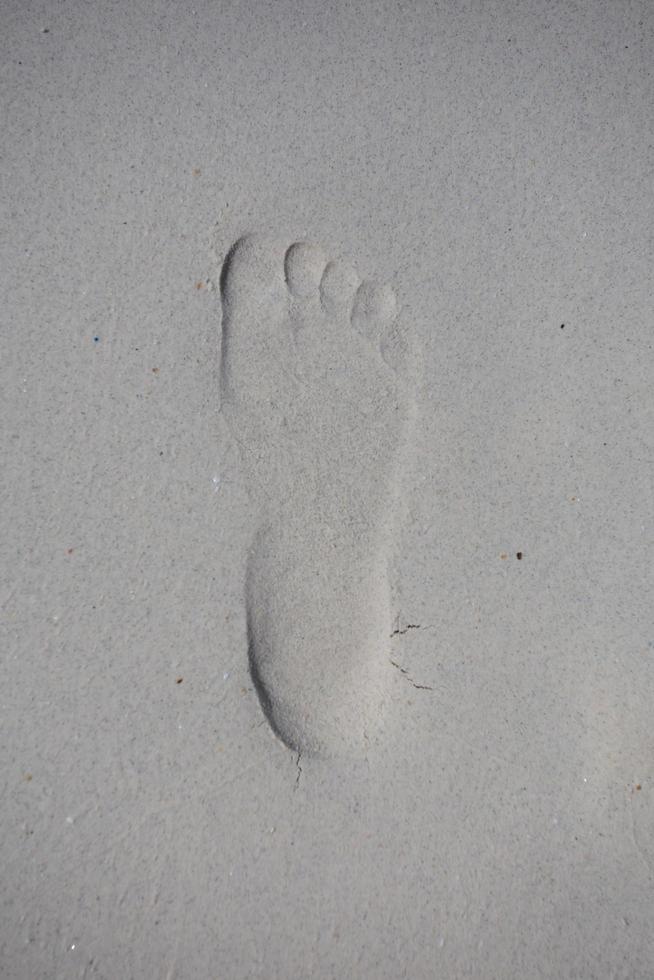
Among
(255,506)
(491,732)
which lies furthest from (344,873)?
(255,506)

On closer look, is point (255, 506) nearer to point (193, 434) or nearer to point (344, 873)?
point (193, 434)

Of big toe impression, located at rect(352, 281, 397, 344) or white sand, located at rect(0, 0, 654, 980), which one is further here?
big toe impression, located at rect(352, 281, 397, 344)

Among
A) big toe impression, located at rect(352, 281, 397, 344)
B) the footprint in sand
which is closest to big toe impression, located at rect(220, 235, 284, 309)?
the footprint in sand

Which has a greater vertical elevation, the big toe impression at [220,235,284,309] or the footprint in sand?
the big toe impression at [220,235,284,309]

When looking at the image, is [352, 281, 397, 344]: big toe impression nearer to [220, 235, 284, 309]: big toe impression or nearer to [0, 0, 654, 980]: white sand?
[0, 0, 654, 980]: white sand

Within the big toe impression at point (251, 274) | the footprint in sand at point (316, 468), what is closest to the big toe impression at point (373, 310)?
the footprint in sand at point (316, 468)

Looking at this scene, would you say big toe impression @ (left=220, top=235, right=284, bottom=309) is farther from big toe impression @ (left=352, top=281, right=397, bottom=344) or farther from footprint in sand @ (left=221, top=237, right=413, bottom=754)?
big toe impression @ (left=352, top=281, right=397, bottom=344)

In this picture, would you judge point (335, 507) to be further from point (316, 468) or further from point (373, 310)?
point (373, 310)

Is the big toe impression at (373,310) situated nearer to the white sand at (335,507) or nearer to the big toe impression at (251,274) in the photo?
the white sand at (335,507)
